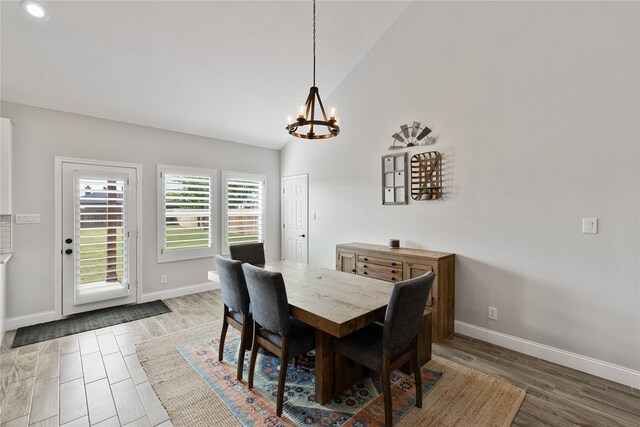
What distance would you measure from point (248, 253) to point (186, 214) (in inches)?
72.3

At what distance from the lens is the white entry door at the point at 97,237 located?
3676mm

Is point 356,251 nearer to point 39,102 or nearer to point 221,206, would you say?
point 221,206

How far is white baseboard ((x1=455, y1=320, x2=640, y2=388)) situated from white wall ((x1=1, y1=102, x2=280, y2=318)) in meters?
4.06

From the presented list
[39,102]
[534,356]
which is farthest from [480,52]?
[39,102]

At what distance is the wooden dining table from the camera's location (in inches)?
71.2

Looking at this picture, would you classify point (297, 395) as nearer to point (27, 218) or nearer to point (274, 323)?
point (274, 323)

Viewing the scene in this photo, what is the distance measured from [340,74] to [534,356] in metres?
4.28

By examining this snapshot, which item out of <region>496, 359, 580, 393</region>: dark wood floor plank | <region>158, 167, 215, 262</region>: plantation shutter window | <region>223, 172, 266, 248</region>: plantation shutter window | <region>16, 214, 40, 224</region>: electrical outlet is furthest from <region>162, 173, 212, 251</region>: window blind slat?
<region>496, 359, 580, 393</region>: dark wood floor plank

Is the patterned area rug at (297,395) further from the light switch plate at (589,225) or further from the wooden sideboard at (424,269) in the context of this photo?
the light switch plate at (589,225)

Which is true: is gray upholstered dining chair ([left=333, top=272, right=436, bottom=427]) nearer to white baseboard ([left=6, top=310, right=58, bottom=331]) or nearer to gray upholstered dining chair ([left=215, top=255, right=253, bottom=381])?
gray upholstered dining chair ([left=215, top=255, right=253, bottom=381])

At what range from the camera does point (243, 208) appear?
5.39 m

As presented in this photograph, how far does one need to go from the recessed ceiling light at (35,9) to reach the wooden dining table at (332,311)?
321cm

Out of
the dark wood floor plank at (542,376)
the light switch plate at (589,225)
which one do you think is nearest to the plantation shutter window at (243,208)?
the dark wood floor plank at (542,376)

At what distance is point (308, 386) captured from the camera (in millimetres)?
2283
